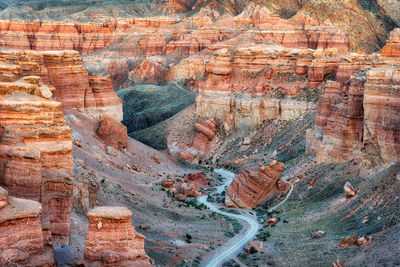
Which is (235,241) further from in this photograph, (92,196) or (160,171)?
(160,171)

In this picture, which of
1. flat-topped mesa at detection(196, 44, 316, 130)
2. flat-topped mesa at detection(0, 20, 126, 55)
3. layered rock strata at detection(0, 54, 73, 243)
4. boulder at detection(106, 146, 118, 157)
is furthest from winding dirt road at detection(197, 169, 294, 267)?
flat-topped mesa at detection(0, 20, 126, 55)

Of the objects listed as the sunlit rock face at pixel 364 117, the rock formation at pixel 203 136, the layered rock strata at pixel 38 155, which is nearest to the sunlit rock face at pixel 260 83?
the rock formation at pixel 203 136

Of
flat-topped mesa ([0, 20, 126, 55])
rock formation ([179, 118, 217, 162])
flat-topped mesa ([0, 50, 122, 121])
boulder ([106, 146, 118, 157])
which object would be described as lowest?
flat-topped mesa ([0, 20, 126, 55])

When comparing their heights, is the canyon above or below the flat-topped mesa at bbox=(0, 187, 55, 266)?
below

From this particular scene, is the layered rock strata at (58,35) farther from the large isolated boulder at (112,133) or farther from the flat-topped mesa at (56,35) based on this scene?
the large isolated boulder at (112,133)

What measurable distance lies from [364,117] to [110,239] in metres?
25.1

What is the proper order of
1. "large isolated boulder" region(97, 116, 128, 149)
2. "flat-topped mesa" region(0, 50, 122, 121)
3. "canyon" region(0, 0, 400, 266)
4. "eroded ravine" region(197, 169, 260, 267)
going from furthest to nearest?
"large isolated boulder" region(97, 116, 128, 149)
"flat-topped mesa" region(0, 50, 122, 121)
"eroded ravine" region(197, 169, 260, 267)
"canyon" region(0, 0, 400, 266)

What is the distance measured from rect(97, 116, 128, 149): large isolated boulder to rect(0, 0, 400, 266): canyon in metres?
0.18

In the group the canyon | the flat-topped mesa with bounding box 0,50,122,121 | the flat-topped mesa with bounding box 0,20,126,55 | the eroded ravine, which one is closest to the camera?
the canyon

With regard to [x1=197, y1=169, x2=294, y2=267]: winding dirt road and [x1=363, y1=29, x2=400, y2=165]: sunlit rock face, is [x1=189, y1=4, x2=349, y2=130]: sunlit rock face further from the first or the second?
[x1=363, y1=29, x2=400, y2=165]: sunlit rock face

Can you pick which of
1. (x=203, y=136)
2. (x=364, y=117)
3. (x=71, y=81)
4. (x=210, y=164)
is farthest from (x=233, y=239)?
Result: (x=203, y=136)

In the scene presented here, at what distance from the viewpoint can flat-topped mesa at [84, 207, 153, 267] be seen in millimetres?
22594

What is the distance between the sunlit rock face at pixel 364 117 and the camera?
131ft

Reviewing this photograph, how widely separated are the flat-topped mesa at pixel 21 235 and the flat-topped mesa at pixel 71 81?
2925 centimetres
